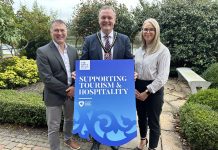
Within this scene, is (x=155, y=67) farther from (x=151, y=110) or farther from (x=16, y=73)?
(x=16, y=73)

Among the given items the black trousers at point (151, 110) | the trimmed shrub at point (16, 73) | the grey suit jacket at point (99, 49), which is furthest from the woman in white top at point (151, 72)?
the trimmed shrub at point (16, 73)

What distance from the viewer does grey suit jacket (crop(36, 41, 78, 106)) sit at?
3428mm

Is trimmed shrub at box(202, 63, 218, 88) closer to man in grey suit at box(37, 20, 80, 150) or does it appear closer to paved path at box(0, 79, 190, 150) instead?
paved path at box(0, 79, 190, 150)

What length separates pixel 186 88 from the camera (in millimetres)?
7855

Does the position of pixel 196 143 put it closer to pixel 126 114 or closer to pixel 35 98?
pixel 126 114

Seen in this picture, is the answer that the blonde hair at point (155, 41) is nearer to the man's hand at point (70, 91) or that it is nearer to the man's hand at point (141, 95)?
the man's hand at point (141, 95)

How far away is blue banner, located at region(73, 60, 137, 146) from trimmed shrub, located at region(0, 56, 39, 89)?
4.25m

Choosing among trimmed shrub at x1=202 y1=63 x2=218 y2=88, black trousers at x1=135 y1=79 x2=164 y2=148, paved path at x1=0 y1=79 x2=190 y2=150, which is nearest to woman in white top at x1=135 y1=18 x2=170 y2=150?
black trousers at x1=135 y1=79 x2=164 y2=148

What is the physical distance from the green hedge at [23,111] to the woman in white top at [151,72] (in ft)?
6.41

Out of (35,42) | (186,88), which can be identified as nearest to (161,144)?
(186,88)

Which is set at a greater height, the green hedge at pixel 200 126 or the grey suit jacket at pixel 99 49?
the grey suit jacket at pixel 99 49

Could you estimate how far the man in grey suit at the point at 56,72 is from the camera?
135 inches

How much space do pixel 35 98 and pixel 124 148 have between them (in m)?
2.17

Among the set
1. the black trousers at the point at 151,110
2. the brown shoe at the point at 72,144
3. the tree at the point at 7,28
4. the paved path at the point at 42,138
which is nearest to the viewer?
the black trousers at the point at 151,110
